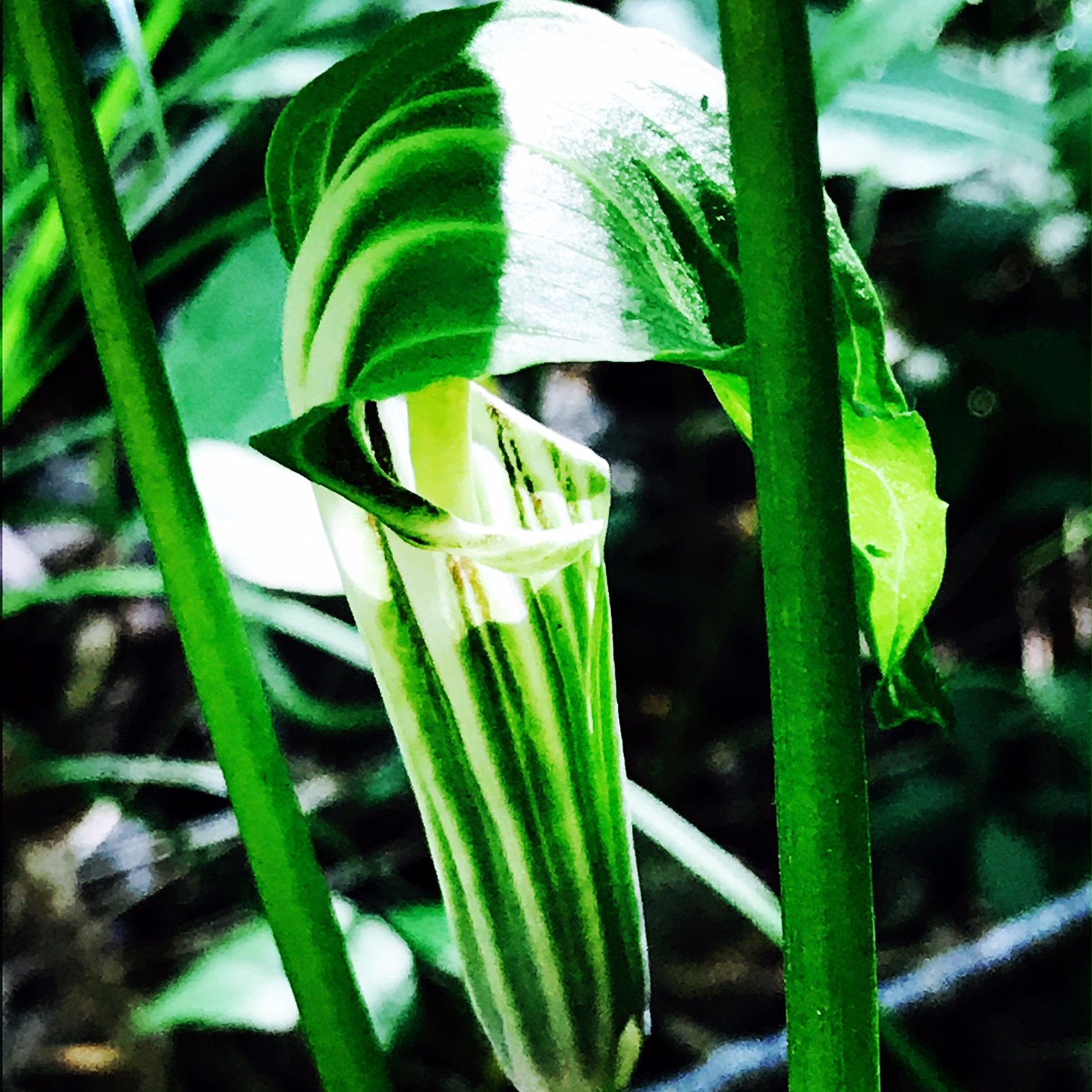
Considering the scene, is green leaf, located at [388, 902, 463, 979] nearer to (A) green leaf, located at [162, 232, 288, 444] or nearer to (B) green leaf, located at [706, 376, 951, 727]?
(A) green leaf, located at [162, 232, 288, 444]

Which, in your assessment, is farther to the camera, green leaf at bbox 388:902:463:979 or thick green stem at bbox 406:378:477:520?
green leaf at bbox 388:902:463:979

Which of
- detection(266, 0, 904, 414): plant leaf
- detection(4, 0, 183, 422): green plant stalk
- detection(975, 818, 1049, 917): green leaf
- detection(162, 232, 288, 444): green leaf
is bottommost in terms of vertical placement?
detection(975, 818, 1049, 917): green leaf

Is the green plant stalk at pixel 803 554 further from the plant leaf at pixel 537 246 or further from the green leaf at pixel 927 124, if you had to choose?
the green leaf at pixel 927 124

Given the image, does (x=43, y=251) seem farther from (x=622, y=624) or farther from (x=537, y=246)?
(x=622, y=624)

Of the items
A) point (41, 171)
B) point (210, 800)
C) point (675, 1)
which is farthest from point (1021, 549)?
point (41, 171)

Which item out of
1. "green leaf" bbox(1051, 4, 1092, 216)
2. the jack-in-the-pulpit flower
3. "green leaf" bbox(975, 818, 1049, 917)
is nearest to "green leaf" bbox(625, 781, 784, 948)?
the jack-in-the-pulpit flower

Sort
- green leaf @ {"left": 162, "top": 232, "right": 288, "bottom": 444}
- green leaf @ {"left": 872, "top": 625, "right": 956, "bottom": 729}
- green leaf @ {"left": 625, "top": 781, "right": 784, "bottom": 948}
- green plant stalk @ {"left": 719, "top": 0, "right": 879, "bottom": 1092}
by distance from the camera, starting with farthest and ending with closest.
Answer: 1. green leaf @ {"left": 162, "top": 232, "right": 288, "bottom": 444}
2. green leaf @ {"left": 625, "top": 781, "right": 784, "bottom": 948}
3. green leaf @ {"left": 872, "top": 625, "right": 956, "bottom": 729}
4. green plant stalk @ {"left": 719, "top": 0, "right": 879, "bottom": 1092}

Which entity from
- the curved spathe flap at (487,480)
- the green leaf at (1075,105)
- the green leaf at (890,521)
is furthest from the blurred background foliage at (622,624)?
the green leaf at (890,521)
